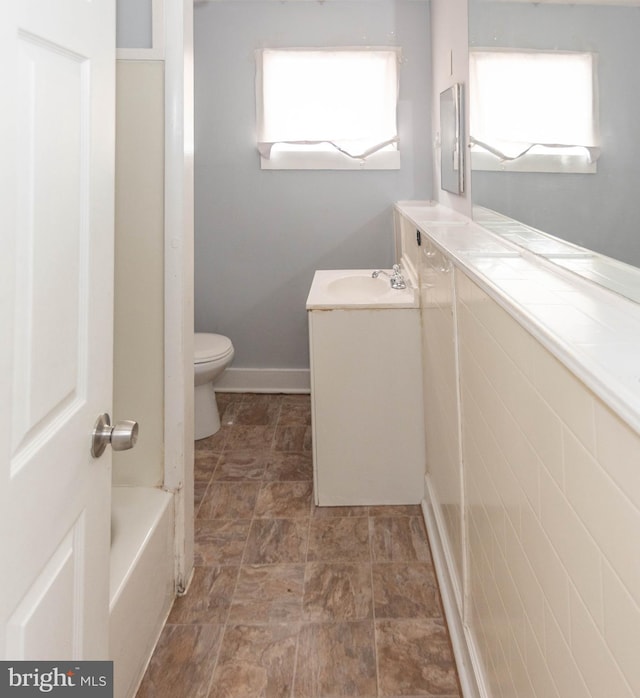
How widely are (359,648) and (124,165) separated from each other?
1.50m

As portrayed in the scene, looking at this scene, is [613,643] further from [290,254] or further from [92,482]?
[290,254]

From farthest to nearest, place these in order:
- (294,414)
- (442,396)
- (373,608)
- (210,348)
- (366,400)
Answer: (294,414), (210,348), (366,400), (442,396), (373,608)

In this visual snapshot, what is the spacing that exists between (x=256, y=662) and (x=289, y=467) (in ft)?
4.08

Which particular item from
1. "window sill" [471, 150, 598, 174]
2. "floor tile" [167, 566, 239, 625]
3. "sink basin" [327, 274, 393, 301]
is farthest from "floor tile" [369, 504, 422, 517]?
"window sill" [471, 150, 598, 174]

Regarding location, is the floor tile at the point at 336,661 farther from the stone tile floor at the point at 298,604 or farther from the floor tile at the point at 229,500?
the floor tile at the point at 229,500

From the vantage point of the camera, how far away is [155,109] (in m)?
1.73

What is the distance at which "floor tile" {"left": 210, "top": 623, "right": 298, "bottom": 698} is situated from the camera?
1520 millimetres

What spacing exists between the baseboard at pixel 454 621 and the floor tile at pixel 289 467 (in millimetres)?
655

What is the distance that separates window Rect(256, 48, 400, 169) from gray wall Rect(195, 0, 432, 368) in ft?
0.24

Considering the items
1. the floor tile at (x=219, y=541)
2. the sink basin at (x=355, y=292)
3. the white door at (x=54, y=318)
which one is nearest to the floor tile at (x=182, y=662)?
the floor tile at (x=219, y=541)

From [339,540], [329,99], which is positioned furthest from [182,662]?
[329,99]

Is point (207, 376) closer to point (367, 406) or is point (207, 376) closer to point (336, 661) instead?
point (367, 406)

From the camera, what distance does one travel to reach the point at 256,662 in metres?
1.61

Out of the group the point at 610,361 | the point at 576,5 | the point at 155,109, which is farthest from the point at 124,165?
the point at 610,361
